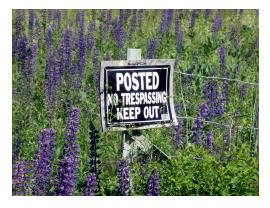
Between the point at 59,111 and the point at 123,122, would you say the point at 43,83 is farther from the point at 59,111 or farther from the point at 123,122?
the point at 123,122

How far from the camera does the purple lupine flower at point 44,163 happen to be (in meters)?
4.88

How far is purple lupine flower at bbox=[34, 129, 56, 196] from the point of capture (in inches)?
192

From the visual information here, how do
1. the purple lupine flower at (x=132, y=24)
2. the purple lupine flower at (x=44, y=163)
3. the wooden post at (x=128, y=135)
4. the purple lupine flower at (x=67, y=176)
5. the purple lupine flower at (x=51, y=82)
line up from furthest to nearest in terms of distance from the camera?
the purple lupine flower at (x=132, y=24), the purple lupine flower at (x=51, y=82), the wooden post at (x=128, y=135), the purple lupine flower at (x=44, y=163), the purple lupine flower at (x=67, y=176)

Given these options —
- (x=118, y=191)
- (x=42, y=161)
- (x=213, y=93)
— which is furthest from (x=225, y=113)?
(x=42, y=161)

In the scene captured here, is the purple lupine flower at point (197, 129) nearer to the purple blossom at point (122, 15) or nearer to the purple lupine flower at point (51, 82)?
the purple lupine flower at point (51, 82)

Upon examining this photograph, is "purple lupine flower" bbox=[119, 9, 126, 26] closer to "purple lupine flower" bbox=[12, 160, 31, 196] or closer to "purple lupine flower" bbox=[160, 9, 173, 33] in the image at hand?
"purple lupine flower" bbox=[160, 9, 173, 33]

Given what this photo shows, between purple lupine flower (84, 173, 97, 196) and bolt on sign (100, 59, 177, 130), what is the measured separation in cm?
53

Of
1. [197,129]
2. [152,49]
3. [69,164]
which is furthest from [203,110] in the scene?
[152,49]

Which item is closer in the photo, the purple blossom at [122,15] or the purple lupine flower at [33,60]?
the purple lupine flower at [33,60]

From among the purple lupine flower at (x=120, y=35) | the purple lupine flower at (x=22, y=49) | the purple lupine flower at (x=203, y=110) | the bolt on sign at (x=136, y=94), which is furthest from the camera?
the purple lupine flower at (x=120, y=35)

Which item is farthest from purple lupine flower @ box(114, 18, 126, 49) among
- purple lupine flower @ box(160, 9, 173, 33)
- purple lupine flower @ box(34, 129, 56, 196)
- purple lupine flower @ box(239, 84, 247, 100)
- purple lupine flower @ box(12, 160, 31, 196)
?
purple lupine flower @ box(12, 160, 31, 196)

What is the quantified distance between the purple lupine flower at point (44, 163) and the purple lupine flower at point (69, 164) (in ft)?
0.49

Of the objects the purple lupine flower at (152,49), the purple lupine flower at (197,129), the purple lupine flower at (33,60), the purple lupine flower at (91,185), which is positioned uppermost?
the purple lupine flower at (152,49)

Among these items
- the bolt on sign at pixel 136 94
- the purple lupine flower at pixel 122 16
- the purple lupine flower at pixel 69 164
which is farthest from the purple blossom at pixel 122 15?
the purple lupine flower at pixel 69 164
